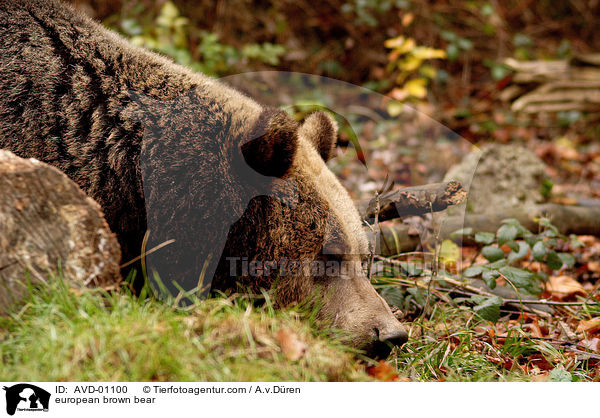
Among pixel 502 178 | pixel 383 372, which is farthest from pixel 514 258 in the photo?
pixel 502 178

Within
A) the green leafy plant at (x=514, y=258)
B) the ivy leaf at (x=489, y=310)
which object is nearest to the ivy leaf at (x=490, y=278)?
the green leafy plant at (x=514, y=258)

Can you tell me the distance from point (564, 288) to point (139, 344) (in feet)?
13.4

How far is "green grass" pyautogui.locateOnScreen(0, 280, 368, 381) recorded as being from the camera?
7.87 ft

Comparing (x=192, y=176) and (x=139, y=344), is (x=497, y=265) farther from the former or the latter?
(x=139, y=344)

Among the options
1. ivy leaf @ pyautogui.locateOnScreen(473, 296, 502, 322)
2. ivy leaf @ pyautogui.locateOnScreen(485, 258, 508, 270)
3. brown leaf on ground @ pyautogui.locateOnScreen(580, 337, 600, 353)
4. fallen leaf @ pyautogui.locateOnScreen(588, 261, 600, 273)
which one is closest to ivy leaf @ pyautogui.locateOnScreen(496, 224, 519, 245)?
ivy leaf @ pyautogui.locateOnScreen(485, 258, 508, 270)

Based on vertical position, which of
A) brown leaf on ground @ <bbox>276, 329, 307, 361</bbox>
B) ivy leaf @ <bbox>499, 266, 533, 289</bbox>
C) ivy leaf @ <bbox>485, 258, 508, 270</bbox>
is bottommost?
brown leaf on ground @ <bbox>276, 329, 307, 361</bbox>

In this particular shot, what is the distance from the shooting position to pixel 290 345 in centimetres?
265

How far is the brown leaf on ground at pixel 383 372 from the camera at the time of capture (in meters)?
2.96

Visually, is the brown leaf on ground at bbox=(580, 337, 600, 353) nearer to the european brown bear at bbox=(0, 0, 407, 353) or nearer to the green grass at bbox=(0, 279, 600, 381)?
the green grass at bbox=(0, 279, 600, 381)

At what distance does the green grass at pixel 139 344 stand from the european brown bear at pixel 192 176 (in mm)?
440

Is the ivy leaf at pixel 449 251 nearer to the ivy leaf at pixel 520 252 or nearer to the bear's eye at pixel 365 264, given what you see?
the ivy leaf at pixel 520 252

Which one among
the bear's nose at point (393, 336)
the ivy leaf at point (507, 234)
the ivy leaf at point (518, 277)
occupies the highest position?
the ivy leaf at point (507, 234)
